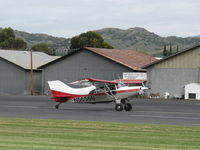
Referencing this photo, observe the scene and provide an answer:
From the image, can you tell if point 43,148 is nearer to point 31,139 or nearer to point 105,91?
point 31,139

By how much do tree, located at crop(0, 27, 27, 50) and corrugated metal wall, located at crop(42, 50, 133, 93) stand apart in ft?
263

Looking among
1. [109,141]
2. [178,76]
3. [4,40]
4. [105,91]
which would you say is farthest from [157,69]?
[4,40]

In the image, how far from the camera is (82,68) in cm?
5925

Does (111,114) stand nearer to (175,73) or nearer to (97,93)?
(97,93)

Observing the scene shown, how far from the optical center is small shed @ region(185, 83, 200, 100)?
50.3 meters

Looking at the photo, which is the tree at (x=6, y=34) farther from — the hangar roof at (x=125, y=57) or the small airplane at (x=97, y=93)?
the small airplane at (x=97, y=93)

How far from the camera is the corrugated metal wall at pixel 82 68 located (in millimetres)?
56969

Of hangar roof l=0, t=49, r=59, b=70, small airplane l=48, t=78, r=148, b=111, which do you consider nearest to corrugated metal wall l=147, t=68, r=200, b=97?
hangar roof l=0, t=49, r=59, b=70

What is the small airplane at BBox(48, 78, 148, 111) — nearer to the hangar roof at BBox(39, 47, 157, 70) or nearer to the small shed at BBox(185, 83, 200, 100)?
the small shed at BBox(185, 83, 200, 100)

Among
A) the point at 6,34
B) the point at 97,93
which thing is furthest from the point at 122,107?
the point at 6,34

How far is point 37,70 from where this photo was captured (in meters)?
65.4

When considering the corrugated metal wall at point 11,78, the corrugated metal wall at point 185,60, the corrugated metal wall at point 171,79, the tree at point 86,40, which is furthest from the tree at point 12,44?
the corrugated metal wall at point 185,60

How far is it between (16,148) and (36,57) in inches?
2417

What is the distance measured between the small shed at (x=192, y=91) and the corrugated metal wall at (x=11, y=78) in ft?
72.3
